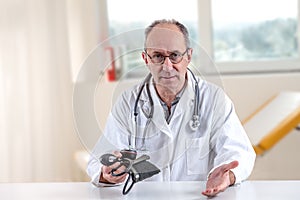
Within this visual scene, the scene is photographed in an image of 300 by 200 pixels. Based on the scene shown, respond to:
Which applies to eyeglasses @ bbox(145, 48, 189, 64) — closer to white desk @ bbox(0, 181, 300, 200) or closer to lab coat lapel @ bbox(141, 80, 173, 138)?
lab coat lapel @ bbox(141, 80, 173, 138)

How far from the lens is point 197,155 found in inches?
50.3

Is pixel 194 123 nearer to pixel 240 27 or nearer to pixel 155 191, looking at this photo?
pixel 155 191

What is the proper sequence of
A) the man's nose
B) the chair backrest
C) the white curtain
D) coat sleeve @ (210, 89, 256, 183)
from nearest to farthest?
the man's nose → coat sleeve @ (210, 89, 256, 183) → the chair backrest → the white curtain

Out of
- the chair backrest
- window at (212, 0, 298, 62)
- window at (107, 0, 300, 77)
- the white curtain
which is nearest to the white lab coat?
the chair backrest

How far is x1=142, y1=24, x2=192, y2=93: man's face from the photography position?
45.5 inches

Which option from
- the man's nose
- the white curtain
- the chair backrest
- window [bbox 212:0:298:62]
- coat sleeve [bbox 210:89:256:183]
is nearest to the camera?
the man's nose

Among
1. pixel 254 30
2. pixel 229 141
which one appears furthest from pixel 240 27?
pixel 229 141

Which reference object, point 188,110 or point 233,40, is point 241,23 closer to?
point 233,40

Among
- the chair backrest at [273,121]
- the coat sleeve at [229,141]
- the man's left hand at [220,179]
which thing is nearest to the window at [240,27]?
the chair backrest at [273,121]

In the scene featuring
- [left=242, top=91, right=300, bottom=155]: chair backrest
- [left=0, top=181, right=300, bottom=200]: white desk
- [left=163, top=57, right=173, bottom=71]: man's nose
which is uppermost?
[left=163, top=57, right=173, bottom=71]: man's nose

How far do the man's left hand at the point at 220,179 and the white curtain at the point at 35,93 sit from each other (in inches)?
73.8

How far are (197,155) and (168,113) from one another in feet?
0.46

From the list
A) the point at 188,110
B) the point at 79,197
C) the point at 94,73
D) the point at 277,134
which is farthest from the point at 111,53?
the point at 277,134

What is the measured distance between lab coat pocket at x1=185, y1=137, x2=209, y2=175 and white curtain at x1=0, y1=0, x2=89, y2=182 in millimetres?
1781
